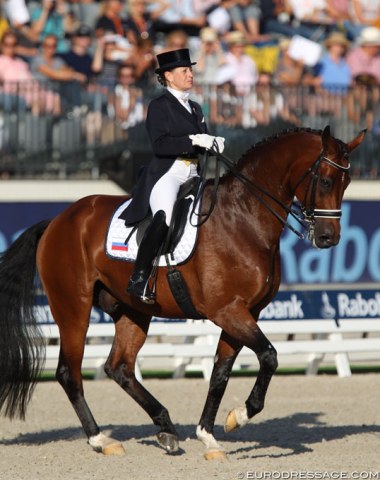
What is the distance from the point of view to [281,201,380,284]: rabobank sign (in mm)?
14508

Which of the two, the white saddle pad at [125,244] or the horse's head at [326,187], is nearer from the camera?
the horse's head at [326,187]

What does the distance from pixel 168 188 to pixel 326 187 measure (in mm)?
1156

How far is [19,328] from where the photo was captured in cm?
838

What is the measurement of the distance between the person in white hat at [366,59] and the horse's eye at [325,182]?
10.3m

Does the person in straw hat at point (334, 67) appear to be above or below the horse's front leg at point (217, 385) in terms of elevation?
above

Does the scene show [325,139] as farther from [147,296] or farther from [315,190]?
[147,296]

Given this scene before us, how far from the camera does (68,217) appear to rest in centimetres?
845

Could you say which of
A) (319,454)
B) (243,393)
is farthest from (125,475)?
(243,393)

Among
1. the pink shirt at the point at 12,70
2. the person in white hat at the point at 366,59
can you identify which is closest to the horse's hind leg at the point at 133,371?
the pink shirt at the point at 12,70

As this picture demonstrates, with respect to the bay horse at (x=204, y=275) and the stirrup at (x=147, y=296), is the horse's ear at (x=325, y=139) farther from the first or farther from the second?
the stirrup at (x=147, y=296)

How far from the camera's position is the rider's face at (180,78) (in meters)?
7.77

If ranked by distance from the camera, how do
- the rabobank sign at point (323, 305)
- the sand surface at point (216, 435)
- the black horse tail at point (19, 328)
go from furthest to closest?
the rabobank sign at point (323, 305), the black horse tail at point (19, 328), the sand surface at point (216, 435)

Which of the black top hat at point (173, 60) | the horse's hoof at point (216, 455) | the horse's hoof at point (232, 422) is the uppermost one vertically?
the black top hat at point (173, 60)

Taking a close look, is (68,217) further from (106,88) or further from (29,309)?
(106,88)
